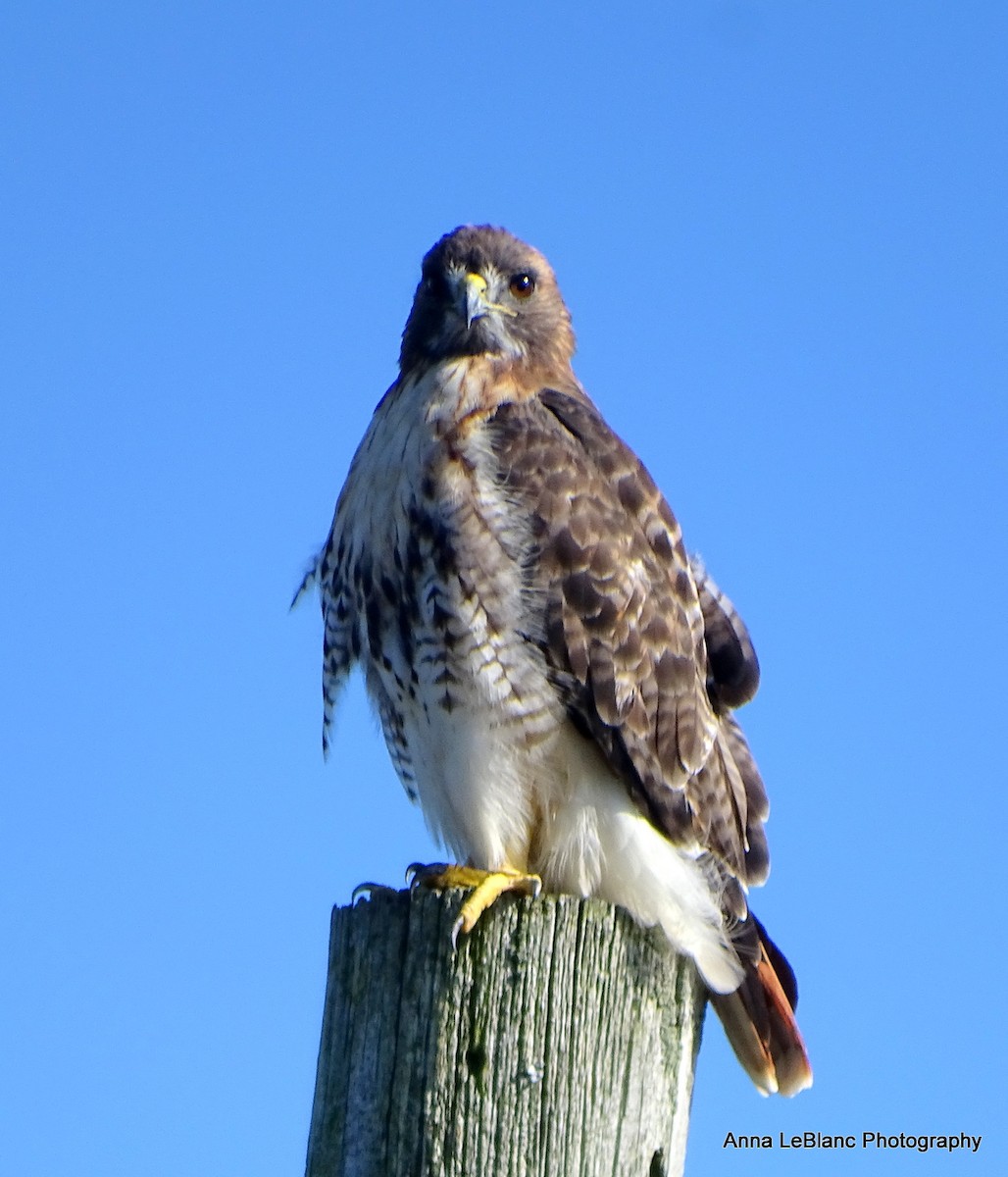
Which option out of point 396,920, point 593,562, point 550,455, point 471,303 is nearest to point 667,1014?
point 396,920

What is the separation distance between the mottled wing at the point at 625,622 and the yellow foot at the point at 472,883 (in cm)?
49

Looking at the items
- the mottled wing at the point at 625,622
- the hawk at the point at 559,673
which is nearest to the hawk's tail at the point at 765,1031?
the hawk at the point at 559,673

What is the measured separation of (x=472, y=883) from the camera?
3.57 meters

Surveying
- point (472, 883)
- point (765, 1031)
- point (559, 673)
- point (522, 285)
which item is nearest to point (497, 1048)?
point (472, 883)

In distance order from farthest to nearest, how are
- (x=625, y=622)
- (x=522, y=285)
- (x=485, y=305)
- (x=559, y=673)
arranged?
(x=522, y=285) < (x=485, y=305) < (x=625, y=622) < (x=559, y=673)

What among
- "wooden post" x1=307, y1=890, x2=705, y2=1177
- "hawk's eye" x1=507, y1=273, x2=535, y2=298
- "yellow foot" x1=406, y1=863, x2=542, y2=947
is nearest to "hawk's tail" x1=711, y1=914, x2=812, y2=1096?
"yellow foot" x1=406, y1=863, x2=542, y2=947

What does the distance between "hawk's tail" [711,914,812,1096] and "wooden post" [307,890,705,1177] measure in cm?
114

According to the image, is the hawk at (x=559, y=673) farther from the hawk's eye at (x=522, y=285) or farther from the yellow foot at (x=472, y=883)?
the hawk's eye at (x=522, y=285)

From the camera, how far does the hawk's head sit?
4742 millimetres

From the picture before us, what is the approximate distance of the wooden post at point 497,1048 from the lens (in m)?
2.52

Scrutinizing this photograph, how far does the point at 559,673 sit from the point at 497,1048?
4.71 ft

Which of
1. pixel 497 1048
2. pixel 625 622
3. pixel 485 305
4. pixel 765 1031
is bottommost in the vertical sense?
pixel 497 1048

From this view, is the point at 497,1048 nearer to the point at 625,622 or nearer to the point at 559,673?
the point at 559,673

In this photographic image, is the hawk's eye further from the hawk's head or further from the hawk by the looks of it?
the hawk
